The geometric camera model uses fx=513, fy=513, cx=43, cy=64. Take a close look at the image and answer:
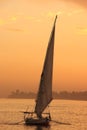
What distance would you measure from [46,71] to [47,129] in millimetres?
13178

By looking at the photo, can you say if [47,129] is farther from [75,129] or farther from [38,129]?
[75,129]

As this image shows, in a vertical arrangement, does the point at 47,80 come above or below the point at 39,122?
above

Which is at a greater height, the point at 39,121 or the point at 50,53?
the point at 50,53

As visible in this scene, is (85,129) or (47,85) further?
(85,129)

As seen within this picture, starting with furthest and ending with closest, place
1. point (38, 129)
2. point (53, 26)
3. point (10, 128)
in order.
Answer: point (10, 128) < point (38, 129) < point (53, 26)

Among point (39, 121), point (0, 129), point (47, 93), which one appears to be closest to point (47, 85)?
point (47, 93)

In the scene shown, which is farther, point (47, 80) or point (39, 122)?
point (39, 122)

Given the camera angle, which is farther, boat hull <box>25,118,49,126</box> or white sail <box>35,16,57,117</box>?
boat hull <box>25,118,49,126</box>

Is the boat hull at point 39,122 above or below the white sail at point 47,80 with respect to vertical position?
below

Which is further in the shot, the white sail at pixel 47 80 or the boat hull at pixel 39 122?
the boat hull at pixel 39 122

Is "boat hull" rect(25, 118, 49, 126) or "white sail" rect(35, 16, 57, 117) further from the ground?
"white sail" rect(35, 16, 57, 117)

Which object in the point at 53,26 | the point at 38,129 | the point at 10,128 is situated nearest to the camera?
the point at 53,26

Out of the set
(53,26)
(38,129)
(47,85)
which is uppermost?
(53,26)

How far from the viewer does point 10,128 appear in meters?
103
